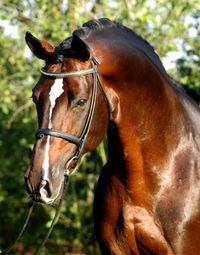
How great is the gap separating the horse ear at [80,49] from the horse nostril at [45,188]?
27.6 inches

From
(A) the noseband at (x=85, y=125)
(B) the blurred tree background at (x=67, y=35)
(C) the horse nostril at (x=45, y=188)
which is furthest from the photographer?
(B) the blurred tree background at (x=67, y=35)

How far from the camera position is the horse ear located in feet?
6.64

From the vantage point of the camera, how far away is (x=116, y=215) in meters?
2.41

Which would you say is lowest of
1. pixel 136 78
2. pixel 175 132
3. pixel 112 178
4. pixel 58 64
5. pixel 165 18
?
pixel 112 178

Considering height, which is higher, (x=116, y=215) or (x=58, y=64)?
(x=58, y=64)

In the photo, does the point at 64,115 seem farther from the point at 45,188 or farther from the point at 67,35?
the point at 67,35

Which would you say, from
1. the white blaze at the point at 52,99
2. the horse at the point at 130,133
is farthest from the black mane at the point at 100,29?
the white blaze at the point at 52,99

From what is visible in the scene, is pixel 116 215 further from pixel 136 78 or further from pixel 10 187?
pixel 10 187

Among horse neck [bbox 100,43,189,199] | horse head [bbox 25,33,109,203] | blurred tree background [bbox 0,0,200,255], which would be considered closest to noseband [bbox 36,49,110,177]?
horse head [bbox 25,33,109,203]

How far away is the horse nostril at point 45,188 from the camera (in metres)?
1.89

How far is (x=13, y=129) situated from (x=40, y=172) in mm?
6047

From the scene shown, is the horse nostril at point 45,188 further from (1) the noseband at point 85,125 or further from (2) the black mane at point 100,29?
(2) the black mane at point 100,29

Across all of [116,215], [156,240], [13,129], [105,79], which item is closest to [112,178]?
[116,215]

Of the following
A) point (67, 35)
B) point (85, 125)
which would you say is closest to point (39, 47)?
point (85, 125)
